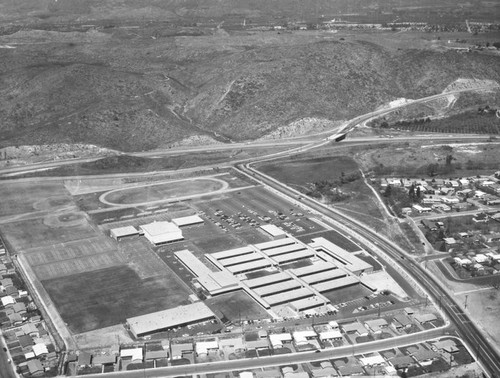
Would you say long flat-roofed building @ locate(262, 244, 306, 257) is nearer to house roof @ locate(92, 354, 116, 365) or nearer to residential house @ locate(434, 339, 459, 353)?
residential house @ locate(434, 339, 459, 353)

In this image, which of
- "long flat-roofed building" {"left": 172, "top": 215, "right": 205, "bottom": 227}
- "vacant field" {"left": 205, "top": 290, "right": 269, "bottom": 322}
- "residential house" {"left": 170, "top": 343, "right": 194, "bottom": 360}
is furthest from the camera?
"long flat-roofed building" {"left": 172, "top": 215, "right": 205, "bottom": 227}

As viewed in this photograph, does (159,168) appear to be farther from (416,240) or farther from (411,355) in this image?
(411,355)

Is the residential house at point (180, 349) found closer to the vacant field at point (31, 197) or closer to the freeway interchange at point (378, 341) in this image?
the freeway interchange at point (378, 341)

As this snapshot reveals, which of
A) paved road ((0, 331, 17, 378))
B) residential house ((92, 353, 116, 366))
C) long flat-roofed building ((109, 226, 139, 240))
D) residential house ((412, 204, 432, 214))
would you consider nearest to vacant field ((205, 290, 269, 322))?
residential house ((92, 353, 116, 366))

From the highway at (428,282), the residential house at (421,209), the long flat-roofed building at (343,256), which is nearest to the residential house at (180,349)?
the long flat-roofed building at (343,256)

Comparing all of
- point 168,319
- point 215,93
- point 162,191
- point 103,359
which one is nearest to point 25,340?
point 103,359

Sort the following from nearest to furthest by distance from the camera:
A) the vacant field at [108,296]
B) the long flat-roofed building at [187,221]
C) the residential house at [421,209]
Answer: the vacant field at [108,296]
the long flat-roofed building at [187,221]
the residential house at [421,209]

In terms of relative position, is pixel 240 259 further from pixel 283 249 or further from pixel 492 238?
pixel 492 238

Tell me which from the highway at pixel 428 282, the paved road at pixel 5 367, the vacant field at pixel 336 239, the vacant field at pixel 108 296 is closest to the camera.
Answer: the paved road at pixel 5 367

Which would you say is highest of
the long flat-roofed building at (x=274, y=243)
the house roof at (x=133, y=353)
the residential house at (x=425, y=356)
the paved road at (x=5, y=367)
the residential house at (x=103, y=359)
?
the paved road at (x=5, y=367)
